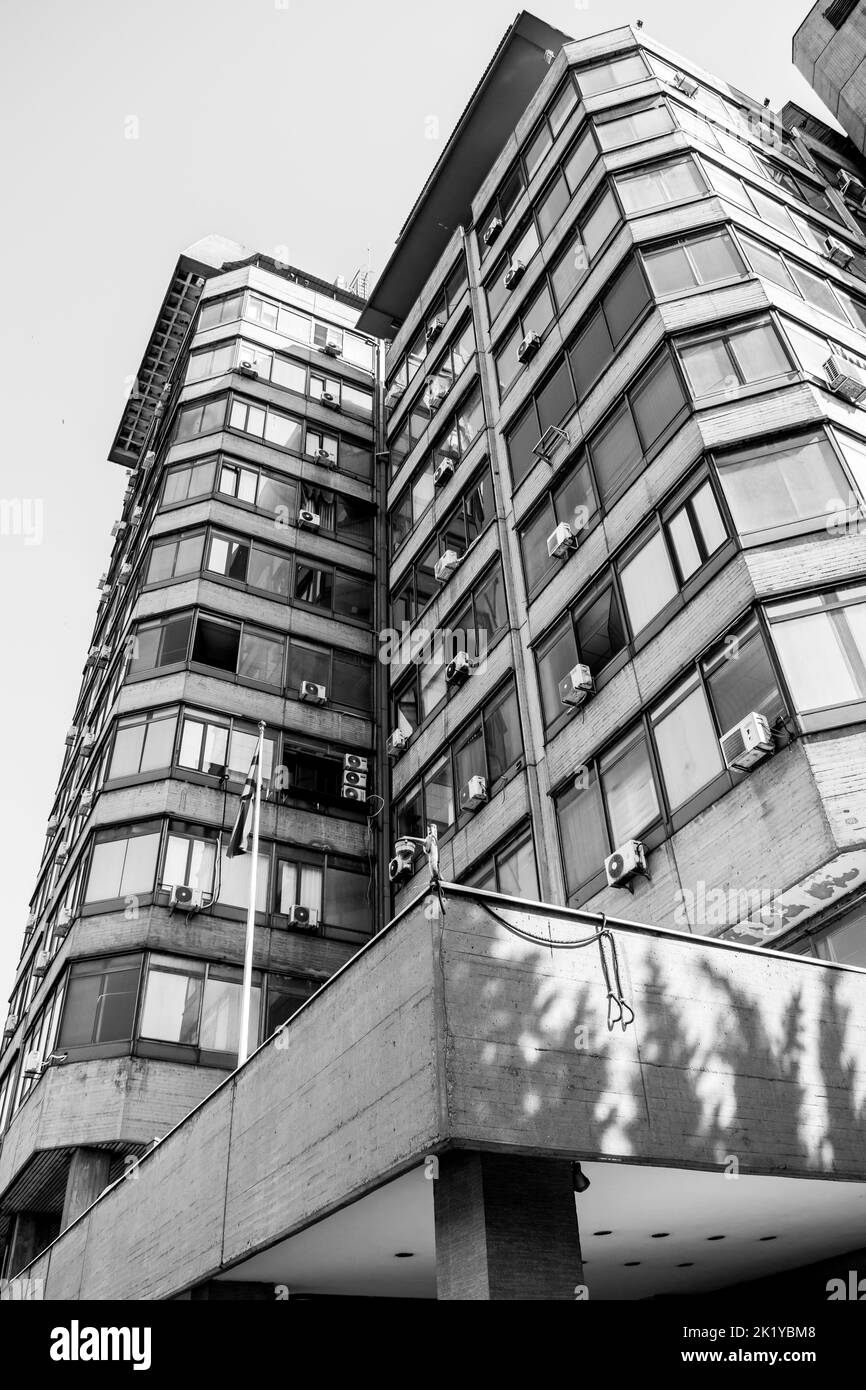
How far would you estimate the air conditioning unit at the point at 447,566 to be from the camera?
24578 mm

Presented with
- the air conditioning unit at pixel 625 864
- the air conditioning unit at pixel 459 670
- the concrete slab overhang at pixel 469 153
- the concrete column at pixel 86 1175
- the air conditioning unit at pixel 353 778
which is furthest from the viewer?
the concrete slab overhang at pixel 469 153

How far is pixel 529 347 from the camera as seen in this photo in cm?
2322

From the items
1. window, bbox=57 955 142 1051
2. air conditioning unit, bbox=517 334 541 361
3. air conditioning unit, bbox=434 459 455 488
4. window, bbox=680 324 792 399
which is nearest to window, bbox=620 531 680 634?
window, bbox=680 324 792 399

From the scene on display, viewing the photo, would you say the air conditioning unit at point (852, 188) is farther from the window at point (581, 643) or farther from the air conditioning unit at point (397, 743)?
the air conditioning unit at point (397, 743)

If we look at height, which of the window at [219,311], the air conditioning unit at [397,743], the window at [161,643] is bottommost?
the air conditioning unit at [397,743]

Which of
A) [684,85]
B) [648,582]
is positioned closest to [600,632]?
[648,582]

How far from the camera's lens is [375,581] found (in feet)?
96.3

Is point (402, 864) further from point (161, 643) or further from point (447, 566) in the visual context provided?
point (161, 643)

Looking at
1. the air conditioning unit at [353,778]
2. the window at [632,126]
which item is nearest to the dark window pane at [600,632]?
the air conditioning unit at [353,778]

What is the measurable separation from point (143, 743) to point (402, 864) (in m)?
6.45

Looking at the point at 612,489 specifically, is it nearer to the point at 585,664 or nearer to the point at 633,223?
the point at 585,664

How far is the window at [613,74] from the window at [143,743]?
1763 centimetres
